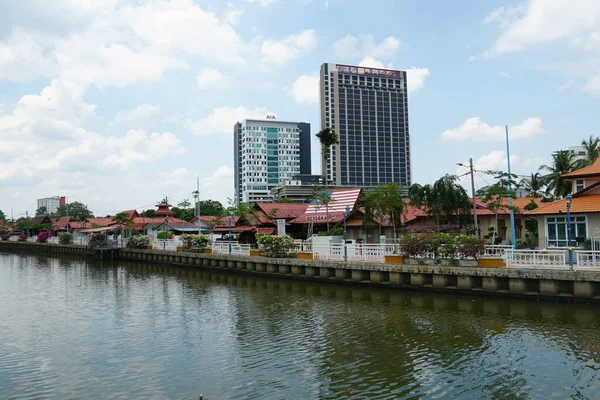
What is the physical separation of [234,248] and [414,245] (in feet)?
65.6

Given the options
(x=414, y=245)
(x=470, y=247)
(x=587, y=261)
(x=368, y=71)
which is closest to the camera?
(x=587, y=261)

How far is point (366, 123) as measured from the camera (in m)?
161

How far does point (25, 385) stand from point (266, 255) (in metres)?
24.4

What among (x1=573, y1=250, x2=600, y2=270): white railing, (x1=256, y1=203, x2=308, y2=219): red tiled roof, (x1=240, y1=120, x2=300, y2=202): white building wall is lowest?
(x1=573, y1=250, x2=600, y2=270): white railing

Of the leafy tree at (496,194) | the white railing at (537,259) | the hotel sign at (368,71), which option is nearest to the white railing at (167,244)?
the leafy tree at (496,194)

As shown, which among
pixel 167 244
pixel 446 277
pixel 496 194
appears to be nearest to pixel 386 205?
pixel 496 194

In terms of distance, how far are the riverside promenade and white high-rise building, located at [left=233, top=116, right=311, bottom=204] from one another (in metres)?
132

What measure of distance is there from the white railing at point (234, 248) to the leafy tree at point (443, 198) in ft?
51.4

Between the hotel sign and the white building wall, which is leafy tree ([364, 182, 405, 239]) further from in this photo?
the white building wall

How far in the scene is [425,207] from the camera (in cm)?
3994

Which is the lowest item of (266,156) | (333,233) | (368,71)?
(333,233)

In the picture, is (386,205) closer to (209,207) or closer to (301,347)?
(301,347)

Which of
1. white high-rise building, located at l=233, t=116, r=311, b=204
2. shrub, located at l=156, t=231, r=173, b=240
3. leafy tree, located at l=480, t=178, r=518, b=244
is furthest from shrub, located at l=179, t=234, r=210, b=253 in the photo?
white high-rise building, located at l=233, t=116, r=311, b=204

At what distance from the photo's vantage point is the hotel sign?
161125mm
